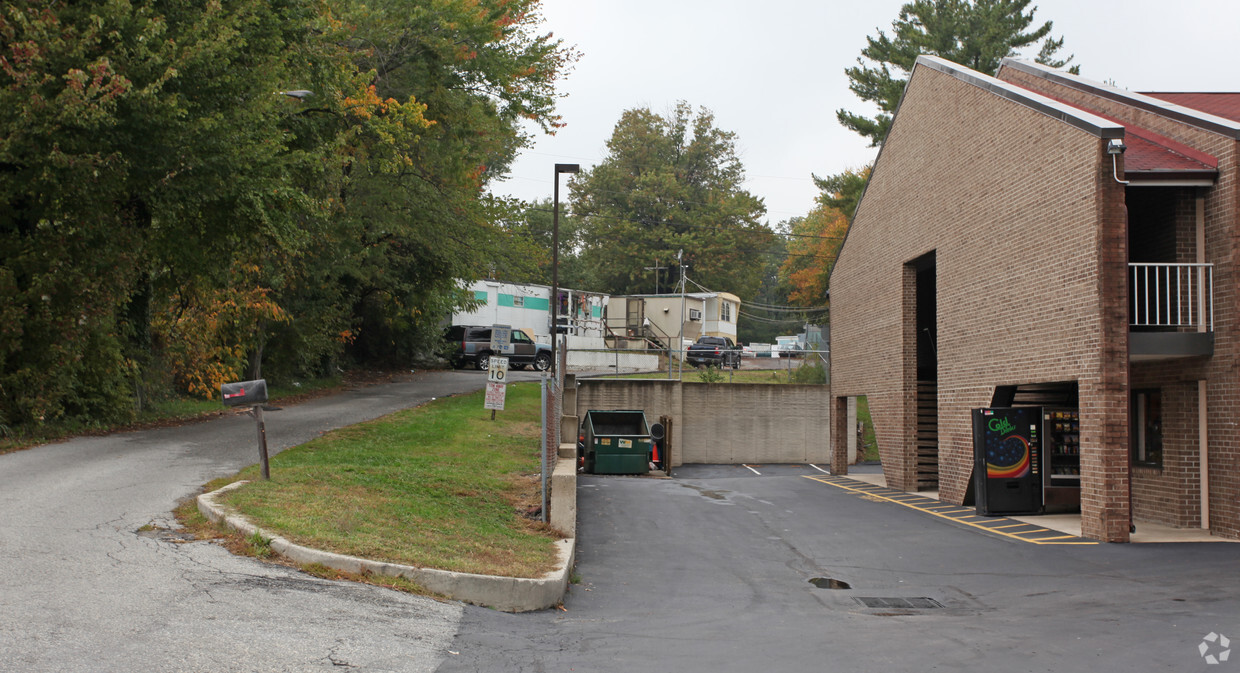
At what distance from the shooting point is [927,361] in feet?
76.2

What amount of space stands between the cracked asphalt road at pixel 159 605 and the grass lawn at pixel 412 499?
37.9 inches

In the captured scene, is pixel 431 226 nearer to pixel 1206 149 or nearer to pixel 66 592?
pixel 1206 149

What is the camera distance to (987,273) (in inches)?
711

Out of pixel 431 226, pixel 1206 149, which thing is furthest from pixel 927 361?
pixel 431 226

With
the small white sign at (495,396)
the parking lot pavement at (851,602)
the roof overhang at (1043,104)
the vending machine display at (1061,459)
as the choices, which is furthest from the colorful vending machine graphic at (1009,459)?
the small white sign at (495,396)

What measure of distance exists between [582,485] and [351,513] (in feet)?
36.2

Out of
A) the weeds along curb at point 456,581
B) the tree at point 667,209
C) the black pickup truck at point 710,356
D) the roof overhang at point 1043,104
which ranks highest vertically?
the tree at point 667,209

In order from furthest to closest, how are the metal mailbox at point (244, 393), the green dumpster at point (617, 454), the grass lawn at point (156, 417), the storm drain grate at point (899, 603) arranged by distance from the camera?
the green dumpster at point (617, 454)
the grass lawn at point (156, 417)
the metal mailbox at point (244, 393)
the storm drain grate at point (899, 603)

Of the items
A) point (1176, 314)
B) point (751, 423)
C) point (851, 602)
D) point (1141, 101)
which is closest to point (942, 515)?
point (1176, 314)

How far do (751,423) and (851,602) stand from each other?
83.4ft

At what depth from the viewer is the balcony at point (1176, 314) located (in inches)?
561

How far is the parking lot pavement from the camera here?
723cm

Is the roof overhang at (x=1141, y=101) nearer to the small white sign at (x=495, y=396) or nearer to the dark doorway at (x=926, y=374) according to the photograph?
the dark doorway at (x=926, y=374)

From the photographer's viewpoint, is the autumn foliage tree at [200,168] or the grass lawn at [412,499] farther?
the autumn foliage tree at [200,168]
